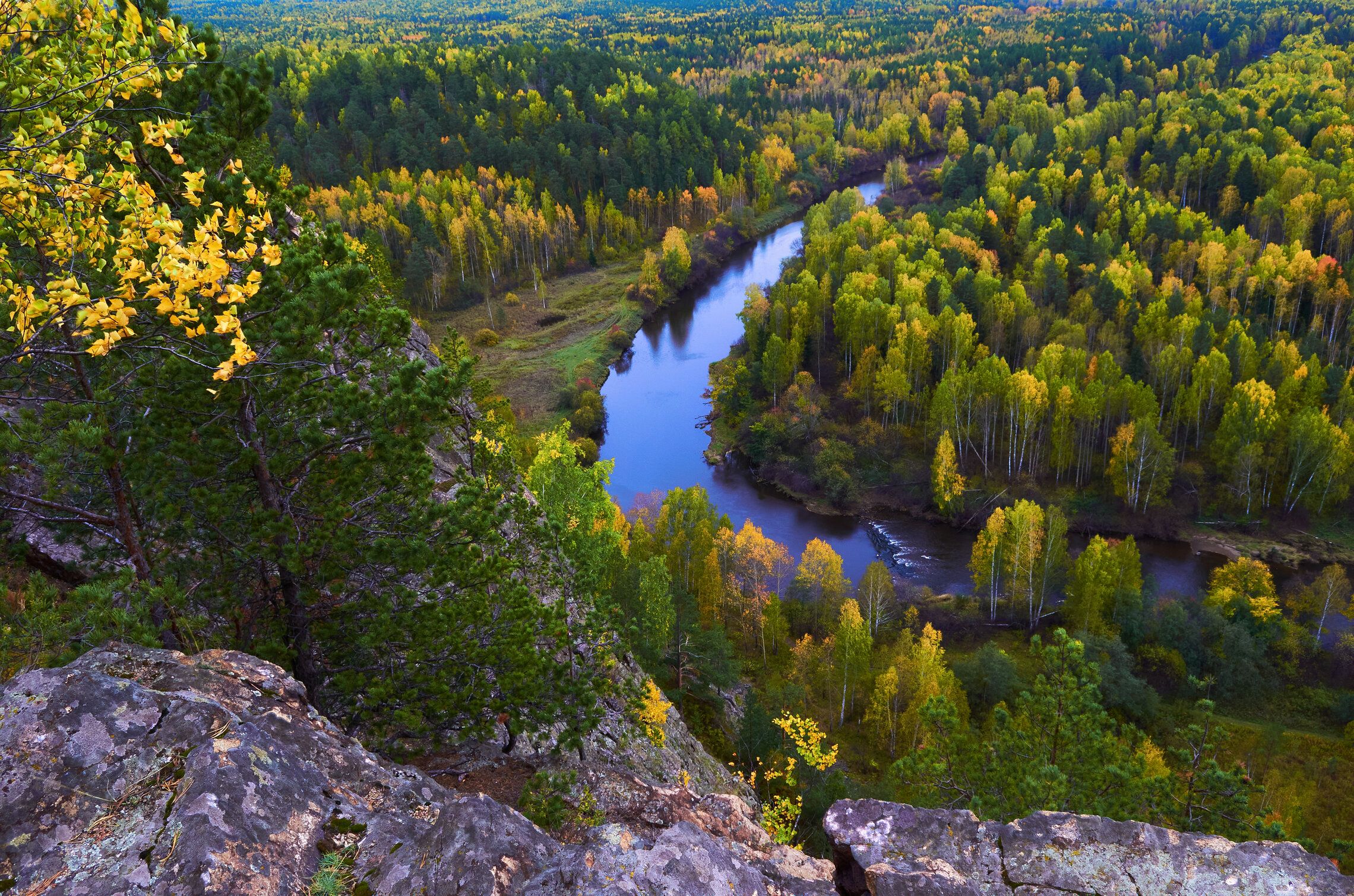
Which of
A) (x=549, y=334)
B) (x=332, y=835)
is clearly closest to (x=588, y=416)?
(x=549, y=334)

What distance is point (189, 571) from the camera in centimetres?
1006

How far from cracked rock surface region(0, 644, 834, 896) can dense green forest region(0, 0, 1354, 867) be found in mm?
1563

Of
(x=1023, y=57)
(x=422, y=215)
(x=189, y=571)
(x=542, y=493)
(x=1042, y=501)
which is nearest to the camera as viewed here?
(x=189, y=571)

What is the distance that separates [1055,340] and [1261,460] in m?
17.8

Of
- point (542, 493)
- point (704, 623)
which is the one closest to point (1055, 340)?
point (704, 623)

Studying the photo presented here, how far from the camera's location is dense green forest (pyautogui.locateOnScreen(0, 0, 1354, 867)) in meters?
8.78

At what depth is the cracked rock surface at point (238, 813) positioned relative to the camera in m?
5.59

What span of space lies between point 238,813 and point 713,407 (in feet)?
216

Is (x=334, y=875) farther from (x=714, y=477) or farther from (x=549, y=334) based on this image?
(x=549, y=334)

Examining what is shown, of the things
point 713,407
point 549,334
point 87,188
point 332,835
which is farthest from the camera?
point 549,334

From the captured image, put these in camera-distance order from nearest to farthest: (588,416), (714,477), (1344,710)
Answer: (1344,710), (714,477), (588,416)

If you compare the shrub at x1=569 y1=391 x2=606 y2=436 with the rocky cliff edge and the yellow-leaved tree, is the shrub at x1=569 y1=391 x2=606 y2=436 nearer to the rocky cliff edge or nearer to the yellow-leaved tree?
the rocky cliff edge

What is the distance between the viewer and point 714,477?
61.7m

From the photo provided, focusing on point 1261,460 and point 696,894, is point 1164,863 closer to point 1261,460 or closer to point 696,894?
point 696,894
